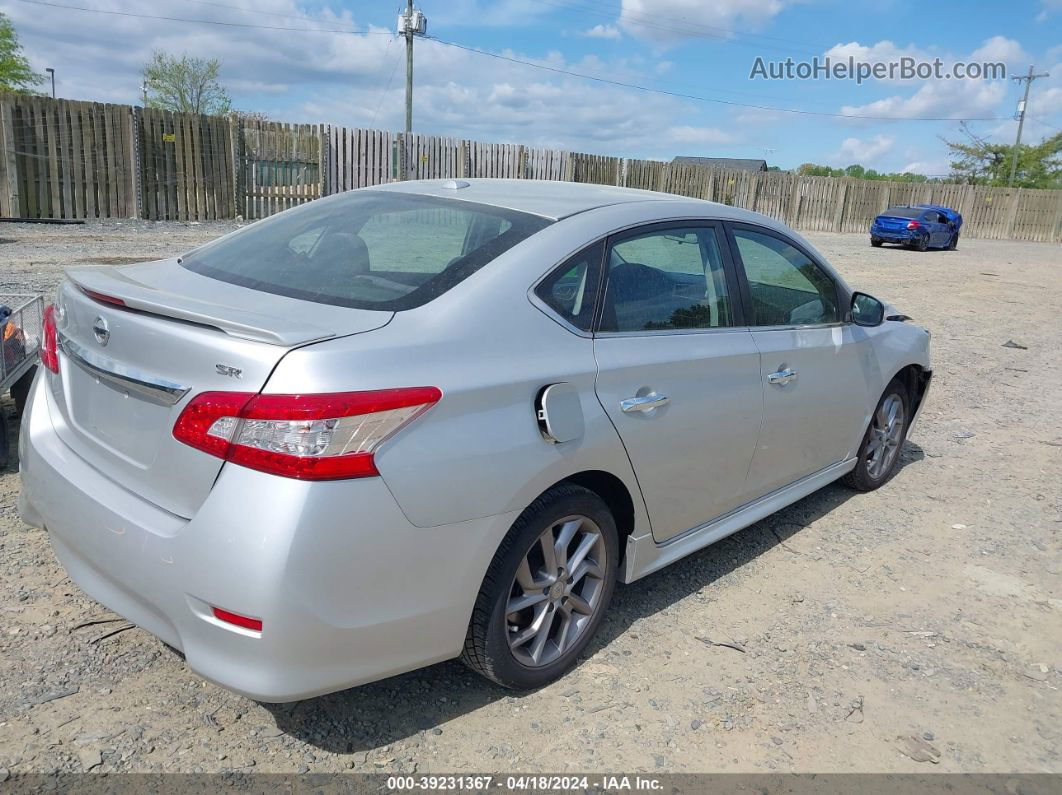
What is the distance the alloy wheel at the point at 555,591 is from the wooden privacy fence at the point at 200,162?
50.9 feet

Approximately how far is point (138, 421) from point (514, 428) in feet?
3.58

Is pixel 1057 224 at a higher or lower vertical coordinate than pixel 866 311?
higher

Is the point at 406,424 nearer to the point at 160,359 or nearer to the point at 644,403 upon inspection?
the point at 160,359

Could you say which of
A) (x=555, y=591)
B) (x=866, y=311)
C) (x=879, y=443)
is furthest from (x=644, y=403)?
(x=879, y=443)

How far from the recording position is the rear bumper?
213 cm

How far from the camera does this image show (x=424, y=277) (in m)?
2.74

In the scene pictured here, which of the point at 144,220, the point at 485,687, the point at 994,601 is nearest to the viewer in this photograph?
the point at 485,687

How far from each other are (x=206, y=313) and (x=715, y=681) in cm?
216

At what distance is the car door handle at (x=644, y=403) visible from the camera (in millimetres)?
2924

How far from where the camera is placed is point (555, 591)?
287 cm

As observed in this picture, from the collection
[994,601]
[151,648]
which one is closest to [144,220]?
[151,648]

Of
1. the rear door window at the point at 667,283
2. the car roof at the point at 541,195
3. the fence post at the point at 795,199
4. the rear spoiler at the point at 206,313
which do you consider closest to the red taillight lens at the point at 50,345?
the rear spoiler at the point at 206,313

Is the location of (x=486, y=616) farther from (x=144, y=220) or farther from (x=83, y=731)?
(x=144, y=220)

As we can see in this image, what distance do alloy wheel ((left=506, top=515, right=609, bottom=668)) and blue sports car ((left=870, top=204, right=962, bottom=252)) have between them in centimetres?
2653
